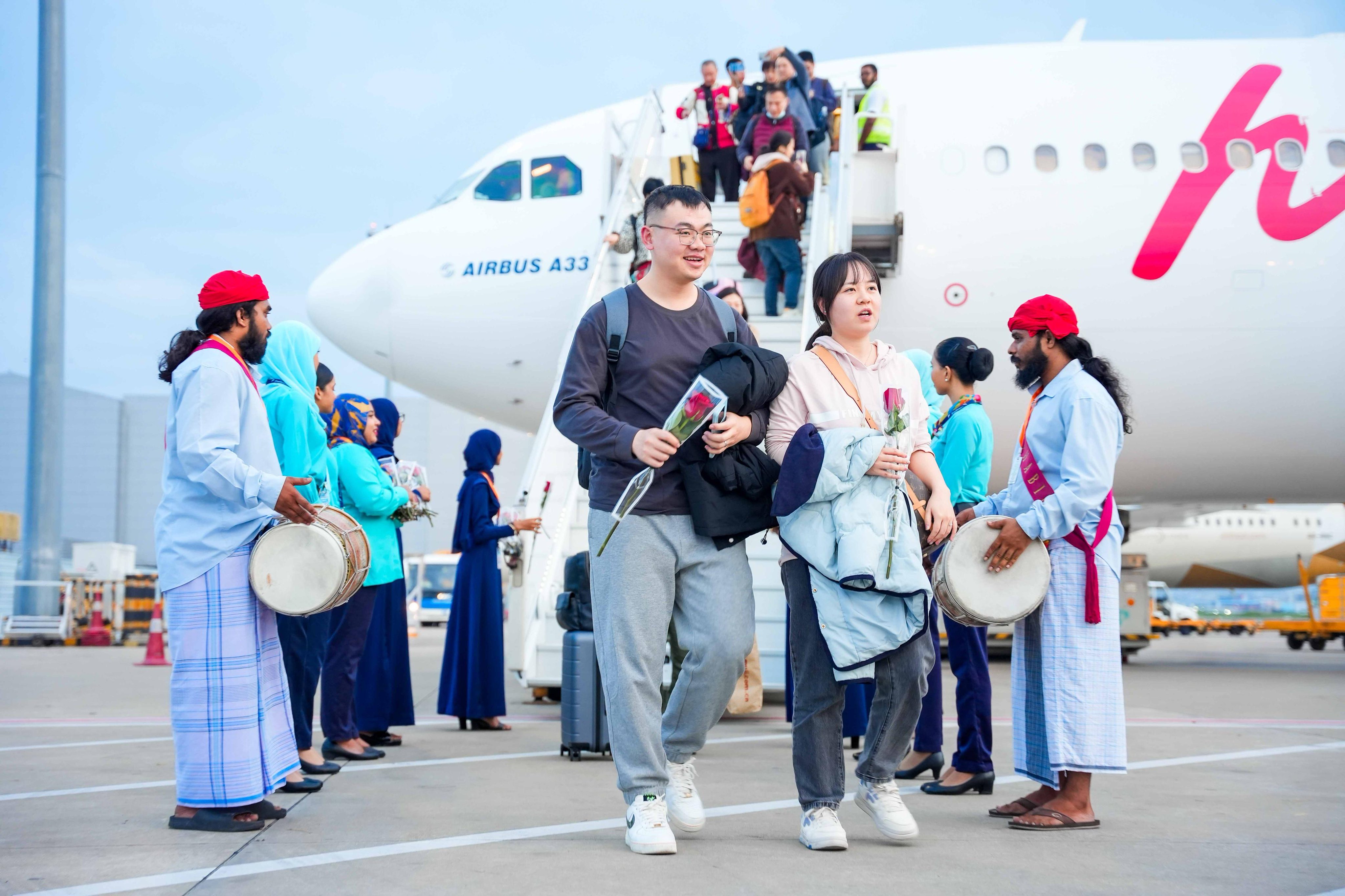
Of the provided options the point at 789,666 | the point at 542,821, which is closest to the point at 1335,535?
the point at 789,666

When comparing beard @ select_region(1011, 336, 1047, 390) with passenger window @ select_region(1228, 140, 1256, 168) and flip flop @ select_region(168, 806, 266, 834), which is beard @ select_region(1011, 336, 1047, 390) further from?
passenger window @ select_region(1228, 140, 1256, 168)

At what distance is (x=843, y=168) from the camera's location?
898 centimetres

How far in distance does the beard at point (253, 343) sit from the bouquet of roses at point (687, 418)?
1.46 meters

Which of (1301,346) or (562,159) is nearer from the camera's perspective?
(1301,346)

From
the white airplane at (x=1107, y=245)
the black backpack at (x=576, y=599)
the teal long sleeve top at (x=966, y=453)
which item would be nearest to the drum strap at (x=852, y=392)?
the teal long sleeve top at (x=966, y=453)

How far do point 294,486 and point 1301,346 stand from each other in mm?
8846

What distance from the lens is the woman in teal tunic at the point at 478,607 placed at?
607 centimetres

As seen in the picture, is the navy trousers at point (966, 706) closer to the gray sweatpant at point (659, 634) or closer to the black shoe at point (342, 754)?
the gray sweatpant at point (659, 634)

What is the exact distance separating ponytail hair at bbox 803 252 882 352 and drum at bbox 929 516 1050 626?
798mm

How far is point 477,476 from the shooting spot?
6.38m

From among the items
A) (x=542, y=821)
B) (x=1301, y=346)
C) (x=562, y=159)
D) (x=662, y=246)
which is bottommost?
(x=542, y=821)

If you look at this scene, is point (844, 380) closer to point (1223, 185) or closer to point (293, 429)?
point (293, 429)

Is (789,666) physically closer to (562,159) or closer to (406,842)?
(406,842)

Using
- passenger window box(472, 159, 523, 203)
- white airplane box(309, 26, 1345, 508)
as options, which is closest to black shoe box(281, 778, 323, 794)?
white airplane box(309, 26, 1345, 508)
